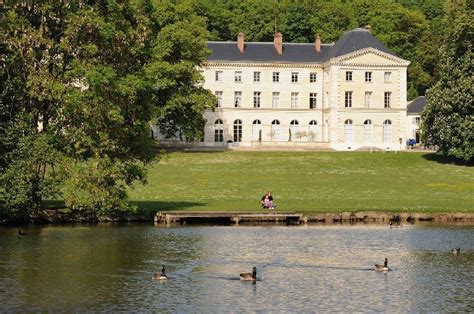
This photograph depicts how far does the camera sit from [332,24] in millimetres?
138875

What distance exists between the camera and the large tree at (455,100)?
87750 millimetres

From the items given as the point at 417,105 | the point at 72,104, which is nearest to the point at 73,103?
the point at 72,104

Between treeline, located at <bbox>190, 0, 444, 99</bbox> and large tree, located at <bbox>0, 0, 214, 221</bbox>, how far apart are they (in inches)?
3202

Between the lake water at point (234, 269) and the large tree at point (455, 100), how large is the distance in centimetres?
3575

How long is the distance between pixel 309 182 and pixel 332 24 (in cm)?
6675

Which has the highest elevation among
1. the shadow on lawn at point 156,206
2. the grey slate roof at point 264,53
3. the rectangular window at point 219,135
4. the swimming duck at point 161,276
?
the grey slate roof at point 264,53

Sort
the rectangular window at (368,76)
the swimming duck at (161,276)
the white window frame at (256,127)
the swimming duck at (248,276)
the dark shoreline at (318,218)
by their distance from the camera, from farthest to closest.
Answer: the white window frame at (256,127), the rectangular window at (368,76), the dark shoreline at (318,218), the swimming duck at (161,276), the swimming duck at (248,276)

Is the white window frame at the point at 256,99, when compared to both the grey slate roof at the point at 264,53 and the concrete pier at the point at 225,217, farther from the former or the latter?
the concrete pier at the point at 225,217

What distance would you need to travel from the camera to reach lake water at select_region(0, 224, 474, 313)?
1271 inches

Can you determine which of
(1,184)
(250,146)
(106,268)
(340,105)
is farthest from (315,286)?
(340,105)

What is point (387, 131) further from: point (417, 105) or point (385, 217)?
point (385, 217)

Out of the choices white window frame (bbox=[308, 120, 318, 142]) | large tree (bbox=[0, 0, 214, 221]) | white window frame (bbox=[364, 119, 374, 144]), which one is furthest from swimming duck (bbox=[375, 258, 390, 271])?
white window frame (bbox=[308, 120, 318, 142])

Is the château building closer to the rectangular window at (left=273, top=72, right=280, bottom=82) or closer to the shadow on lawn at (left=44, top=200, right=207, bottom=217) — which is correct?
the rectangular window at (left=273, top=72, right=280, bottom=82)

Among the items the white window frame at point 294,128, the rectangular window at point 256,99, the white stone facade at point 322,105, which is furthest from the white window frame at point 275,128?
the rectangular window at point 256,99
